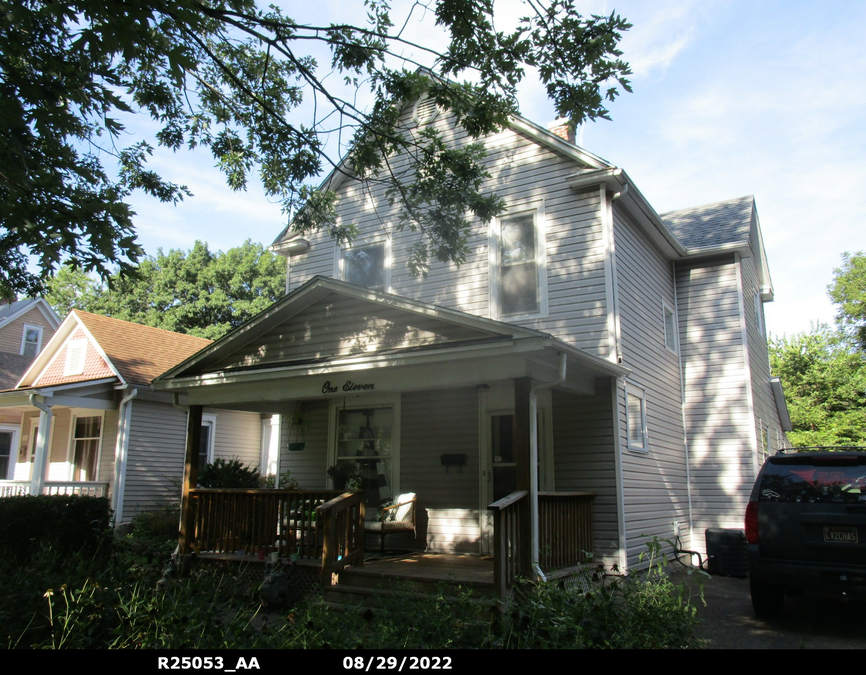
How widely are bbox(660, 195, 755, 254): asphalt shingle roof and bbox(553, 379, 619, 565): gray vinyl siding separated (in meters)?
5.69

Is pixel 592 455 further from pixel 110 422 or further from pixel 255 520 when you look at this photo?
pixel 110 422

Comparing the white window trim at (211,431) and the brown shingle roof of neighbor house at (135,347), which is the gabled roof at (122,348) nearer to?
the brown shingle roof of neighbor house at (135,347)

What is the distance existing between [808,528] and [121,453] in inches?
575

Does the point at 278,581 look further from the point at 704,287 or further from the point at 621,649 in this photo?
the point at 704,287

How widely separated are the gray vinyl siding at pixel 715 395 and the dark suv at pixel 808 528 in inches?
234

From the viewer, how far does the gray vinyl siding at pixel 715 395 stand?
1252 centimetres

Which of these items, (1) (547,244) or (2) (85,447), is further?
(2) (85,447)

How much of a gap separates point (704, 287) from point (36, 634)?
12805 millimetres

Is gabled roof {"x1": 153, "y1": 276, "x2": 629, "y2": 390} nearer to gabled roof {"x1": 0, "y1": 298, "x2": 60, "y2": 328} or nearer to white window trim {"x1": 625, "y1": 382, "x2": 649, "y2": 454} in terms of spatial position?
white window trim {"x1": 625, "y1": 382, "x2": 649, "y2": 454}

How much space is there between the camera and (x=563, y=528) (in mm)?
8117

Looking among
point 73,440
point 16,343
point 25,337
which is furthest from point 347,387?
point 25,337

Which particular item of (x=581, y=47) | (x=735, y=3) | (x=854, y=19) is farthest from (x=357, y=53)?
(x=854, y=19)

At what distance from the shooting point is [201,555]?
9.27 m

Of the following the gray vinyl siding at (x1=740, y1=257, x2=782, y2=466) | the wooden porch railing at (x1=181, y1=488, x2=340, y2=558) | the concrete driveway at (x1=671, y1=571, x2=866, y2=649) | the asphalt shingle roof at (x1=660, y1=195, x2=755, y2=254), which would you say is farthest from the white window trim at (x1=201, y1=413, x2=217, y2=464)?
the gray vinyl siding at (x1=740, y1=257, x2=782, y2=466)
